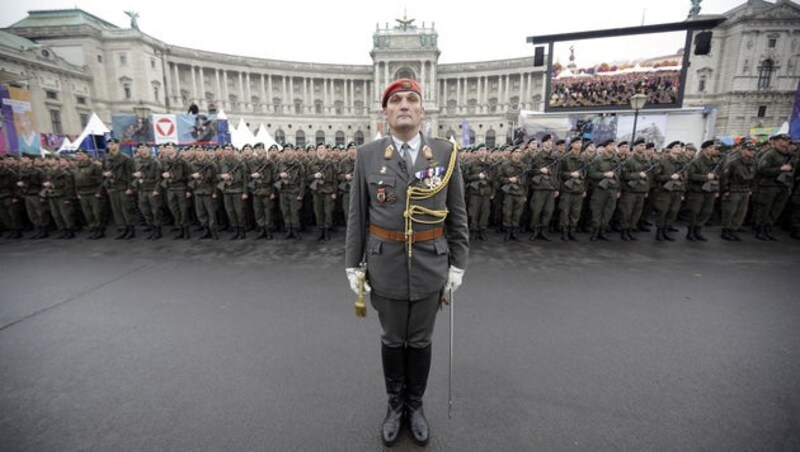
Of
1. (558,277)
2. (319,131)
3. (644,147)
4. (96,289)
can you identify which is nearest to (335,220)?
(96,289)

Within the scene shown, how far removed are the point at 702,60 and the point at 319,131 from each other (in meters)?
58.5

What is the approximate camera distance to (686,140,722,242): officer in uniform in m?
7.34

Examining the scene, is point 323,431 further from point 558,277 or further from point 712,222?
point 712,222

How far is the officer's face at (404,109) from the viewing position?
209 cm

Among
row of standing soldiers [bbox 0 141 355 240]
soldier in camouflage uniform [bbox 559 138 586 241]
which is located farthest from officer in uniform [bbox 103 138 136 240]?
soldier in camouflage uniform [bbox 559 138 586 241]

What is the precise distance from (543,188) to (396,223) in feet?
20.2

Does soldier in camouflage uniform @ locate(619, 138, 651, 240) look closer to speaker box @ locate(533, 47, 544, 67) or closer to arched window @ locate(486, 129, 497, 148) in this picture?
speaker box @ locate(533, 47, 544, 67)

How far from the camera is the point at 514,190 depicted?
755cm

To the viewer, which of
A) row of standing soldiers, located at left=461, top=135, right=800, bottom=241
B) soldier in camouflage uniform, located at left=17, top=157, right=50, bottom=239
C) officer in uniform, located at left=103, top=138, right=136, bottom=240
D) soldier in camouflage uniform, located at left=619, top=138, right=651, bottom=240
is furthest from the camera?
soldier in camouflage uniform, located at left=17, top=157, right=50, bottom=239

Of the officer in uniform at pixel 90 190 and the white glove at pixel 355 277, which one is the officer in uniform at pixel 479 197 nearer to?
the white glove at pixel 355 277

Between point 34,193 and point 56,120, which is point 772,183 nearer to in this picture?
point 34,193

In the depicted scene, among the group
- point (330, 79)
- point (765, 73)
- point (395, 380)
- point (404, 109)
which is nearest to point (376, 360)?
point (395, 380)

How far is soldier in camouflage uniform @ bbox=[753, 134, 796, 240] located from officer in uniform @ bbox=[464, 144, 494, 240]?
5637 millimetres

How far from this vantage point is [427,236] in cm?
224
